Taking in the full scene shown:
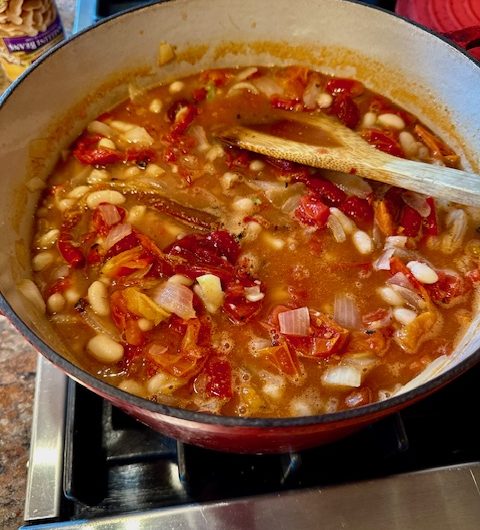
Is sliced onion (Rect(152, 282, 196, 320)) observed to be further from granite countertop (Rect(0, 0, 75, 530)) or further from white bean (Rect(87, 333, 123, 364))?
granite countertop (Rect(0, 0, 75, 530))

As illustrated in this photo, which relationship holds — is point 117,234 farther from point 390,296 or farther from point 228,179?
point 390,296

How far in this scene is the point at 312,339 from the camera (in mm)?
1572

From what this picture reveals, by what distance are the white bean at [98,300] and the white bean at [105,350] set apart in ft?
0.31

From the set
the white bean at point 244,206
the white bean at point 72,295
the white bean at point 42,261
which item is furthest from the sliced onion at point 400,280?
the white bean at point 42,261

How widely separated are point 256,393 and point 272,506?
0.95ft

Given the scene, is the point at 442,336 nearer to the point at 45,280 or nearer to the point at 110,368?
the point at 110,368

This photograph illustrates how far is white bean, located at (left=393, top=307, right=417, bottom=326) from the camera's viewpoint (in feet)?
5.30

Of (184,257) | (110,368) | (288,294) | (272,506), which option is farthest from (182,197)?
(272,506)

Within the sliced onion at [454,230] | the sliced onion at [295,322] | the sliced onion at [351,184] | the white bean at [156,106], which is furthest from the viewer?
the white bean at [156,106]

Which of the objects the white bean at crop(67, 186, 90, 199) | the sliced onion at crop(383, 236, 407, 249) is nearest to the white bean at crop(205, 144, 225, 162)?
the white bean at crop(67, 186, 90, 199)

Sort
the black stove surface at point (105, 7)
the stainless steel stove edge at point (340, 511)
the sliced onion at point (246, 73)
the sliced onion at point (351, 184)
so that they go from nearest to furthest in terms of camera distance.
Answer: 1. the stainless steel stove edge at point (340, 511)
2. the sliced onion at point (351, 184)
3. the sliced onion at point (246, 73)
4. the black stove surface at point (105, 7)

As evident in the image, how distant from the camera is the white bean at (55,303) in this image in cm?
163

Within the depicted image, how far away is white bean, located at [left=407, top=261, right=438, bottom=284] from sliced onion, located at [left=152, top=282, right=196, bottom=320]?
2.14 ft

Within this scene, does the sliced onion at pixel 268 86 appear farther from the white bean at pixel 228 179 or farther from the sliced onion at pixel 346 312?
the sliced onion at pixel 346 312
